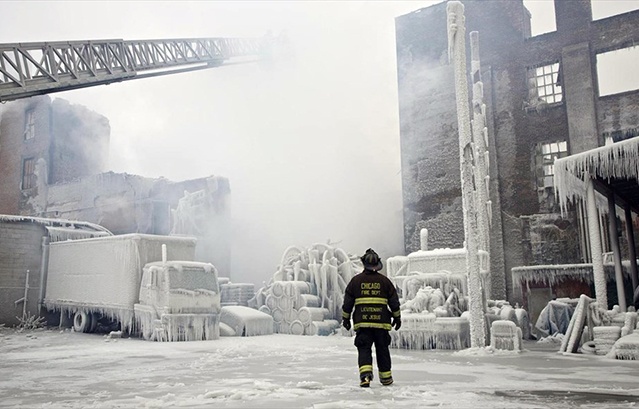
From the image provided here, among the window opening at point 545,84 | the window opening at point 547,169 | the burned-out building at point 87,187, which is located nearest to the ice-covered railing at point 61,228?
the burned-out building at point 87,187

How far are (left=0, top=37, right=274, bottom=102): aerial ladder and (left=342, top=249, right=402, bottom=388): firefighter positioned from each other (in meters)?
10.2

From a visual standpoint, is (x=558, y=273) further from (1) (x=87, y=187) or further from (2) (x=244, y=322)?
(1) (x=87, y=187)

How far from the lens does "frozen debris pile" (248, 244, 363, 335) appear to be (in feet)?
62.5

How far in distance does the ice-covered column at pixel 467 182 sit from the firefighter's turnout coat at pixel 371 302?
18.5 ft

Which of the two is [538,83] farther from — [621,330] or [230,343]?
[230,343]

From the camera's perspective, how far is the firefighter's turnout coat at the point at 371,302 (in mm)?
7176

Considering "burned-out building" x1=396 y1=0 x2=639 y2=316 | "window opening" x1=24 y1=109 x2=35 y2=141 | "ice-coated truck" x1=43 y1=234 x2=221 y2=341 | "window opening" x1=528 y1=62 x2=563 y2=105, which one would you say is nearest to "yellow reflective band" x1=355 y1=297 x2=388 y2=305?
"ice-coated truck" x1=43 y1=234 x2=221 y2=341

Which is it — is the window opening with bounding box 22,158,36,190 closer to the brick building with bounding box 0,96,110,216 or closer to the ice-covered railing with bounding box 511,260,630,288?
the brick building with bounding box 0,96,110,216

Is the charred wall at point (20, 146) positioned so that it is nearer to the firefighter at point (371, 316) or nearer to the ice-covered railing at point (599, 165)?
the ice-covered railing at point (599, 165)

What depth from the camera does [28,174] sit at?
3759 cm

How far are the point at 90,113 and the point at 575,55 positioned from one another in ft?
101

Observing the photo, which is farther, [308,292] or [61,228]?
[61,228]

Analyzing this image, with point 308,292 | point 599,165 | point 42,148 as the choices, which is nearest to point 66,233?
point 308,292

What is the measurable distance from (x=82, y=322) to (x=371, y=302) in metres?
14.6
